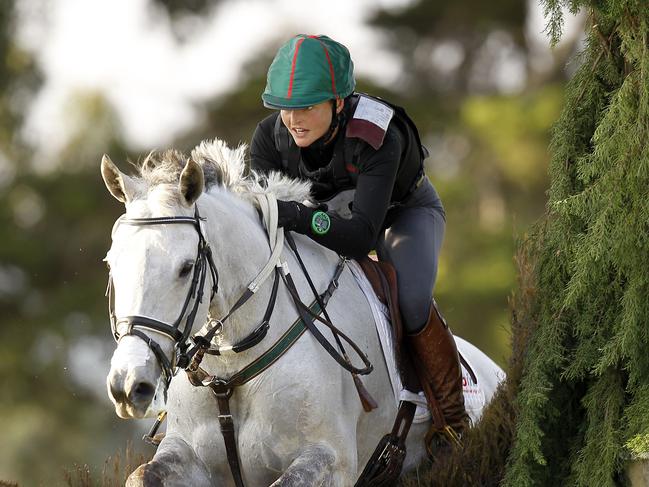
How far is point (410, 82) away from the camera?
72.9 feet

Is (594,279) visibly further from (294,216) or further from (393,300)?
(294,216)

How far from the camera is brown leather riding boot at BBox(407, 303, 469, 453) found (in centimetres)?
594

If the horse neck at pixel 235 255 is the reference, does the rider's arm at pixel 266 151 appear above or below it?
above

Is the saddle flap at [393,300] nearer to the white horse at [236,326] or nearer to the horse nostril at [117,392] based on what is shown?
the white horse at [236,326]

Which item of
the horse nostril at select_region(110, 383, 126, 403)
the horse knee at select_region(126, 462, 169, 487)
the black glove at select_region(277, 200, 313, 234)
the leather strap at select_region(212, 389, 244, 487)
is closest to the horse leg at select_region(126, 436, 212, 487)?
the horse knee at select_region(126, 462, 169, 487)

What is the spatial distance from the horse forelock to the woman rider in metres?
0.20

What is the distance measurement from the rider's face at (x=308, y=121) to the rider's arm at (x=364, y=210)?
229 millimetres

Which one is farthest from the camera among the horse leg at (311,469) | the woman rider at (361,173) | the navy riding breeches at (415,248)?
the navy riding breeches at (415,248)

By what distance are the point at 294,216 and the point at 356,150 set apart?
0.55 m

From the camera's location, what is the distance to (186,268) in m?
4.63

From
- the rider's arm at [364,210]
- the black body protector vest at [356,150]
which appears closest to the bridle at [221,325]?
the rider's arm at [364,210]

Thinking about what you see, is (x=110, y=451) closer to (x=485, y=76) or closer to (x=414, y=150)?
(x=485, y=76)

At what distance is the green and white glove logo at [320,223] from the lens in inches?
209

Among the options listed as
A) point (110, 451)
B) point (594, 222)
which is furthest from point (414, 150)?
point (110, 451)
